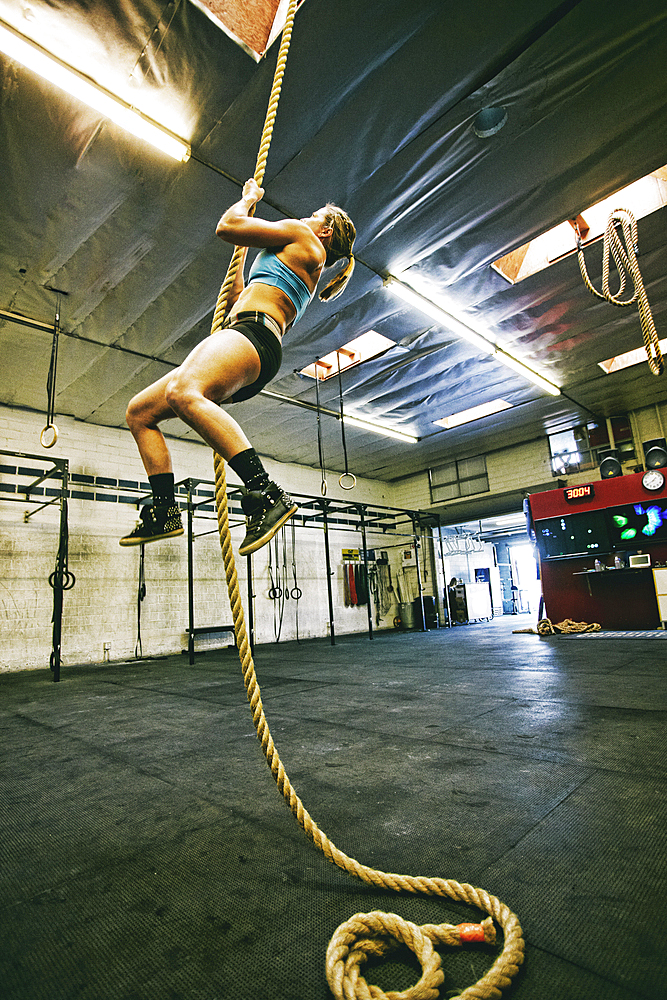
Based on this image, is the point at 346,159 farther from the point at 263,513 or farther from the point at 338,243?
the point at 263,513

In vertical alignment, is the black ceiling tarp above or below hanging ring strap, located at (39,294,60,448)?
above

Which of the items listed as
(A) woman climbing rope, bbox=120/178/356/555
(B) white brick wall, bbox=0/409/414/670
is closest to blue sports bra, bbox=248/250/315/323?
Result: (A) woman climbing rope, bbox=120/178/356/555

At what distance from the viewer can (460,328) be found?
5.30 metres

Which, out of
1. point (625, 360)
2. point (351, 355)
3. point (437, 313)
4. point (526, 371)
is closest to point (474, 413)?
point (526, 371)

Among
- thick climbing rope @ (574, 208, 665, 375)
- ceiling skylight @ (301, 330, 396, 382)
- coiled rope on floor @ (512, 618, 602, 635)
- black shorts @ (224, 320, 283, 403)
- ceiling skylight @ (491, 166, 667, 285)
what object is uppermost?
ceiling skylight @ (491, 166, 667, 285)

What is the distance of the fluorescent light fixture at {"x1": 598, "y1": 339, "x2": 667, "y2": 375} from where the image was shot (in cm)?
621

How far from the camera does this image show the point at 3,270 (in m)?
4.05

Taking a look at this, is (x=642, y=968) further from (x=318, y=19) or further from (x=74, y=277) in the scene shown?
(x=74, y=277)

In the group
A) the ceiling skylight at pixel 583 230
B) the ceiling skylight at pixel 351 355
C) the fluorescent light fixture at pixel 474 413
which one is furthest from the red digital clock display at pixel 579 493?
the ceiling skylight at pixel 351 355

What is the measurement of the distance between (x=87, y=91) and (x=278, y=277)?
243cm

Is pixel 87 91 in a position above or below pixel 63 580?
above

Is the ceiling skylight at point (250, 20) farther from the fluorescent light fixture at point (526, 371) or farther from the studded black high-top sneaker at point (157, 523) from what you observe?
the fluorescent light fixture at point (526, 371)

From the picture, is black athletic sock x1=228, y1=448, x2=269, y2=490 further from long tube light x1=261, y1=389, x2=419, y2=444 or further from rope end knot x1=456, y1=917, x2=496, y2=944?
long tube light x1=261, y1=389, x2=419, y2=444

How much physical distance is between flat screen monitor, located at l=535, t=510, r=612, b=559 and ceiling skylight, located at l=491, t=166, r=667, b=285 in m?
3.23
